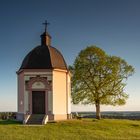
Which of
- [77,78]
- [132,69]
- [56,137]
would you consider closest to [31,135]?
[56,137]

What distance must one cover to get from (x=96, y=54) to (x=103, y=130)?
14160mm

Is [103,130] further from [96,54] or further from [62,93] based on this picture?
[96,54]

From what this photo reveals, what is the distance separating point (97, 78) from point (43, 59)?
9119 millimetres

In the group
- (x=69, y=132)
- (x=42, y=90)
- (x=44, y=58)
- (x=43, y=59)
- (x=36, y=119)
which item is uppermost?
(x=44, y=58)

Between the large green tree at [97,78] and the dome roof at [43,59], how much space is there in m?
4.47

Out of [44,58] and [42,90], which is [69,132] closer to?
[42,90]

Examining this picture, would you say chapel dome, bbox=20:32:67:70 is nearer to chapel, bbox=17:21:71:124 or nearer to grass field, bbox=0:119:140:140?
chapel, bbox=17:21:71:124

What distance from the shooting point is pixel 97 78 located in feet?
135

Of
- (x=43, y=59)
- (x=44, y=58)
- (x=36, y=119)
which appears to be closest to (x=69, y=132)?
(x=36, y=119)

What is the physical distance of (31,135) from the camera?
24.9m

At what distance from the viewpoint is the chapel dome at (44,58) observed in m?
35.1

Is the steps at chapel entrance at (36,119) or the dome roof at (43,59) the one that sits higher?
the dome roof at (43,59)

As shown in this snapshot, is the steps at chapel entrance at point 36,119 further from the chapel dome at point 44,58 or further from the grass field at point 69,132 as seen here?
the chapel dome at point 44,58

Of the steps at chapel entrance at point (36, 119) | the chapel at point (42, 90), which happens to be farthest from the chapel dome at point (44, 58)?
the steps at chapel entrance at point (36, 119)
